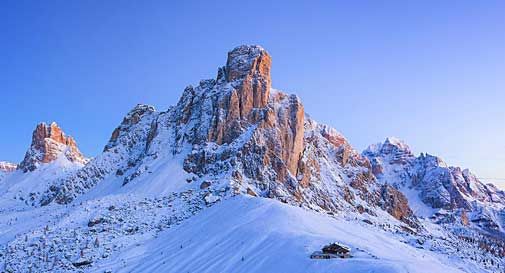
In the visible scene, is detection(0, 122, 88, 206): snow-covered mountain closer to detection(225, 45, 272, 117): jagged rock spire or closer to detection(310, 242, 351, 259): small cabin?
detection(225, 45, 272, 117): jagged rock spire

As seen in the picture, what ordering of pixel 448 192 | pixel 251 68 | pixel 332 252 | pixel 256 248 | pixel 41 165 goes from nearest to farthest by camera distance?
pixel 332 252, pixel 256 248, pixel 251 68, pixel 41 165, pixel 448 192

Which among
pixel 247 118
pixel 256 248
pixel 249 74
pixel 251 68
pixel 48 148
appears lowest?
pixel 256 248

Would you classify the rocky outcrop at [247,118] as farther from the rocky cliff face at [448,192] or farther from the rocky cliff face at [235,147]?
the rocky cliff face at [448,192]

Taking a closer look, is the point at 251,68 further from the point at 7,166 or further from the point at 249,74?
the point at 7,166

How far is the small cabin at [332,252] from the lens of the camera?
22.9 meters

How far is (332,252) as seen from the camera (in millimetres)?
23328

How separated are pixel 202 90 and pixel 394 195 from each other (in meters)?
52.7

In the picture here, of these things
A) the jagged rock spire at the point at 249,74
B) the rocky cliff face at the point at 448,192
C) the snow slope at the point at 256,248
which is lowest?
the snow slope at the point at 256,248

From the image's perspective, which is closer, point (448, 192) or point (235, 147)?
point (235, 147)

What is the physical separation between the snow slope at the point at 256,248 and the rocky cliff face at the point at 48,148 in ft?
268

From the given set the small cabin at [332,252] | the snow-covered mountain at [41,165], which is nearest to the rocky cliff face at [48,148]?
the snow-covered mountain at [41,165]

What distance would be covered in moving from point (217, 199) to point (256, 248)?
23.8m

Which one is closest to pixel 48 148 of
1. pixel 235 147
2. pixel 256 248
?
pixel 235 147

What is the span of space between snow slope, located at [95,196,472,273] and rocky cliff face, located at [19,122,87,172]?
3212 inches
